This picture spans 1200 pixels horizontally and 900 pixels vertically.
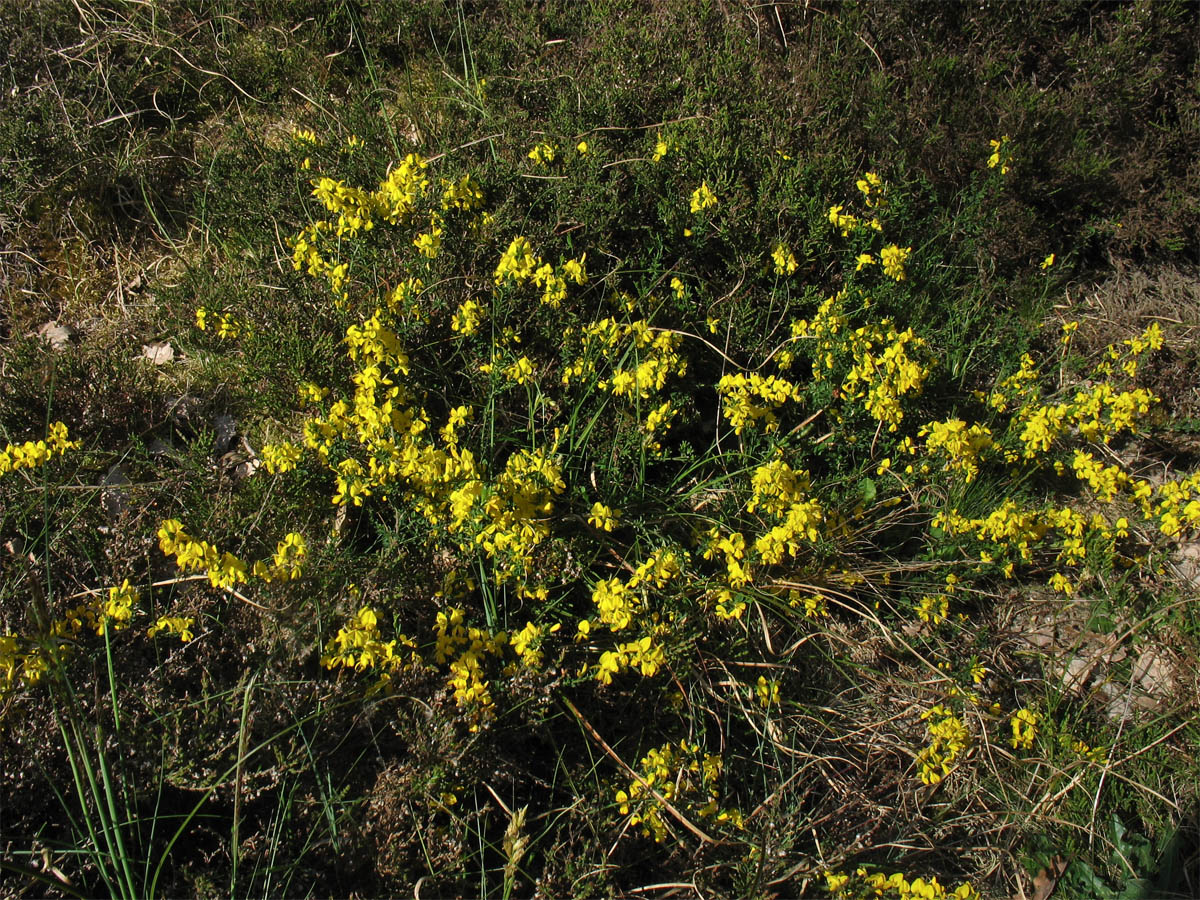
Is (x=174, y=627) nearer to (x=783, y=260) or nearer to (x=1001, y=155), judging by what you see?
(x=783, y=260)

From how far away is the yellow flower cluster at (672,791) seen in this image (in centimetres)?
271

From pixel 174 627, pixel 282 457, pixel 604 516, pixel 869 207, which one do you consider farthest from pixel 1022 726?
pixel 174 627

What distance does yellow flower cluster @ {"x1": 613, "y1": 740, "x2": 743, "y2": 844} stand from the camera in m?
2.71

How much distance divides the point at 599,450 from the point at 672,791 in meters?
1.34

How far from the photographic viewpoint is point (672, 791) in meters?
2.76

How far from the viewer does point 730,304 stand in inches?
152

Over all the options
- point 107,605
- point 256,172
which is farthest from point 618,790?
point 256,172

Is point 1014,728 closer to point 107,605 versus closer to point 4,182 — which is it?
point 107,605

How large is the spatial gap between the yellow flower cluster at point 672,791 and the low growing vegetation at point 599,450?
2 cm

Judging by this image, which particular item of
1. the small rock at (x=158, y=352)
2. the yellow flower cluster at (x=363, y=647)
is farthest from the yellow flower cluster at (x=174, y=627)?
the small rock at (x=158, y=352)

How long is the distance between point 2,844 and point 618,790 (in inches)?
73.3

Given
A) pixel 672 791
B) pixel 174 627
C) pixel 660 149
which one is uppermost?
pixel 660 149

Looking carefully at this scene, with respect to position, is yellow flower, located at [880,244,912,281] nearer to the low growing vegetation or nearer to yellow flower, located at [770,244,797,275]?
the low growing vegetation

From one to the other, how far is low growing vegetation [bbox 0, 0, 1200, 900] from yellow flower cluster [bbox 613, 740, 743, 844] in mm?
22
